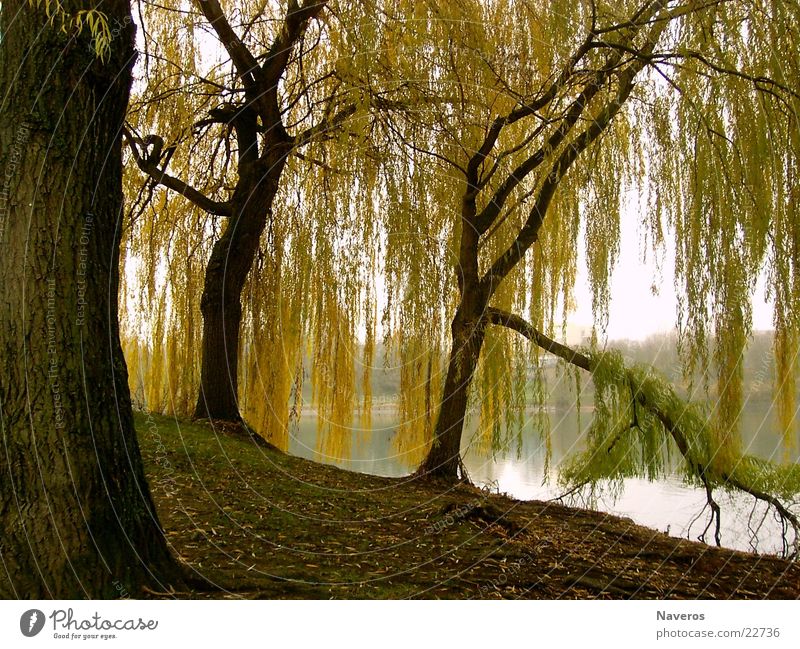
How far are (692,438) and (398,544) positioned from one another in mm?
1852

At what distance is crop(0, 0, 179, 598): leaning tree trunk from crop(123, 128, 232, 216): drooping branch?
2.30m

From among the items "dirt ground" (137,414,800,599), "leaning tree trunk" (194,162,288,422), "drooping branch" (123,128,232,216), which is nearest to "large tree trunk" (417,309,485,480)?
"dirt ground" (137,414,800,599)

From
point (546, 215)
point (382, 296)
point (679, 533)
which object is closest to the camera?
point (679, 533)

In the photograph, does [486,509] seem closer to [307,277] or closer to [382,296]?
[382,296]

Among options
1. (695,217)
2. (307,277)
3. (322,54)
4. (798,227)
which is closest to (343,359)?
(307,277)

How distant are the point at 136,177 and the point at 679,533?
400 cm

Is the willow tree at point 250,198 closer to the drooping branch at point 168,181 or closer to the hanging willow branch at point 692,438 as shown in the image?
the drooping branch at point 168,181

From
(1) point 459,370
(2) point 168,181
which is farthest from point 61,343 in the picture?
(2) point 168,181

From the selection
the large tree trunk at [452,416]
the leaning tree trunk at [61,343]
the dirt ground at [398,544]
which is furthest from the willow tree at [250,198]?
the leaning tree trunk at [61,343]

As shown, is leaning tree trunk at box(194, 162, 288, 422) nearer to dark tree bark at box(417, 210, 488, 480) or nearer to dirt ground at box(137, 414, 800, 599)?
dirt ground at box(137, 414, 800, 599)

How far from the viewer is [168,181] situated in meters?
4.86

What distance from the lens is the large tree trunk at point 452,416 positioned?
13.9ft

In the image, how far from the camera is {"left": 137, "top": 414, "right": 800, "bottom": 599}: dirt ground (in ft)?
8.55
